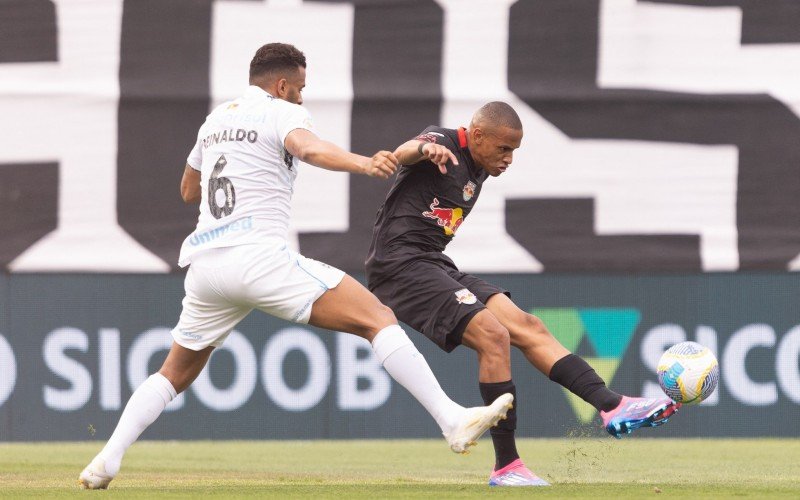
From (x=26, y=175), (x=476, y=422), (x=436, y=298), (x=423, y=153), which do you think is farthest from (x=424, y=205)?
(x=26, y=175)

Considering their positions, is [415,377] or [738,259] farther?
[738,259]

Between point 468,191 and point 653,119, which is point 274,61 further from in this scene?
point 653,119

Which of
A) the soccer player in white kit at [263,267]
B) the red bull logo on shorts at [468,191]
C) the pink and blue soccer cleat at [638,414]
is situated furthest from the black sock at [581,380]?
the red bull logo on shorts at [468,191]

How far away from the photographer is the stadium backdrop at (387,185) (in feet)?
35.0

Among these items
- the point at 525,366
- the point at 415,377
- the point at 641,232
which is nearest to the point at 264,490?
the point at 415,377

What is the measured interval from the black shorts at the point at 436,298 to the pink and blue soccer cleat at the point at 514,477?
62cm

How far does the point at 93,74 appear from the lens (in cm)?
1099

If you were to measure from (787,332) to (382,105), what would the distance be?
3796 mm

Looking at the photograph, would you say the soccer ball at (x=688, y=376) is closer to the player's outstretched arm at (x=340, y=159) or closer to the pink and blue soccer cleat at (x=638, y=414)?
the pink and blue soccer cleat at (x=638, y=414)

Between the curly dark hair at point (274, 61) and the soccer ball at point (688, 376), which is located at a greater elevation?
→ the curly dark hair at point (274, 61)

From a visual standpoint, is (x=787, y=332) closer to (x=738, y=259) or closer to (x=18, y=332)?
(x=738, y=259)

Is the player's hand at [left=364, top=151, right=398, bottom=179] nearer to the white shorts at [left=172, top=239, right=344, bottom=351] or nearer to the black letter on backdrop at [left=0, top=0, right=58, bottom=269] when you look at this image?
the white shorts at [left=172, top=239, right=344, bottom=351]

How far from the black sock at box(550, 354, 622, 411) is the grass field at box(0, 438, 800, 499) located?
404mm

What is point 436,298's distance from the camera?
20.8ft
